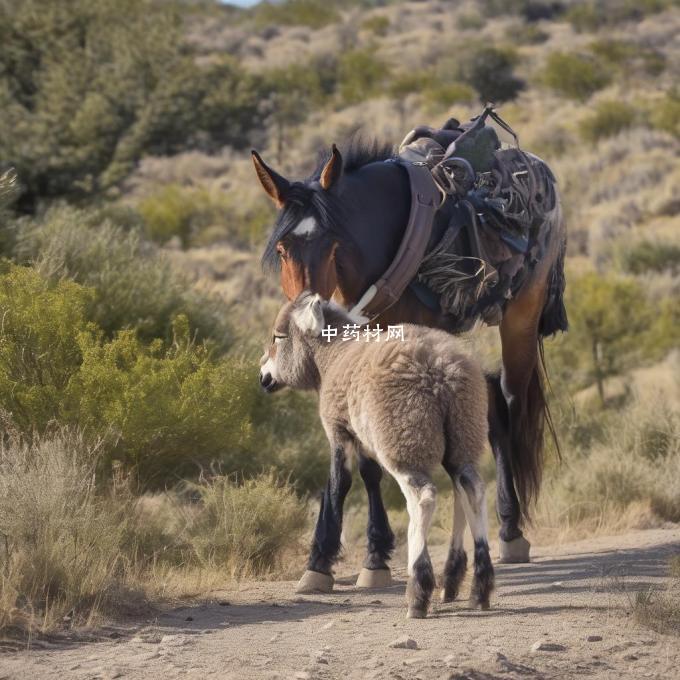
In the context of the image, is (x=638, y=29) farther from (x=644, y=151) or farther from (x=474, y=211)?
(x=474, y=211)

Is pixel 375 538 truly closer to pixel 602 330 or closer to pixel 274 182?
pixel 274 182

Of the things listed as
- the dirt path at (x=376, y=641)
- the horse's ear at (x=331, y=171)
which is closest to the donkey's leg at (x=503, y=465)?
the dirt path at (x=376, y=641)

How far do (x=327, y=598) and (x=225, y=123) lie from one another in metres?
30.5

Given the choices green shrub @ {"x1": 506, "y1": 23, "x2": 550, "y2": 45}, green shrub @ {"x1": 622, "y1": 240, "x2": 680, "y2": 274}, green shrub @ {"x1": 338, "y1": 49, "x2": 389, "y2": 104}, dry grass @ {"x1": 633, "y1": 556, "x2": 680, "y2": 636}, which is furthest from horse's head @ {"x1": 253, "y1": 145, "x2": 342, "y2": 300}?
green shrub @ {"x1": 506, "y1": 23, "x2": 550, "y2": 45}

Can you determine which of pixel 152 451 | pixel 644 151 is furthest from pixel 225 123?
pixel 152 451

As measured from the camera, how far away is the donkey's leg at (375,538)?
809 cm

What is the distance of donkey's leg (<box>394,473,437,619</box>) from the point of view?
6.66 m

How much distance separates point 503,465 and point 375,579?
7.29 ft

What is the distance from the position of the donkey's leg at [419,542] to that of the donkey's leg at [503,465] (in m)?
3.04

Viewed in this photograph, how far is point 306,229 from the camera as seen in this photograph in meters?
7.61

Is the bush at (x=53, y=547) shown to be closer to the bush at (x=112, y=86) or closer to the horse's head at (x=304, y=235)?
the horse's head at (x=304, y=235)

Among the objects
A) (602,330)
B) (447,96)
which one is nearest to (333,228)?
(602,330)

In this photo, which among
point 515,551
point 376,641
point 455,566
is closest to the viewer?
point 376,641

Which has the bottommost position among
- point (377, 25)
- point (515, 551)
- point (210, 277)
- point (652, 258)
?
point (515, 551)
